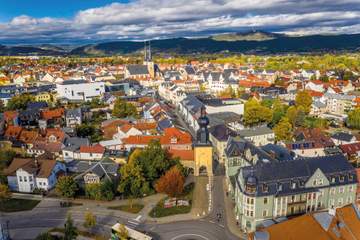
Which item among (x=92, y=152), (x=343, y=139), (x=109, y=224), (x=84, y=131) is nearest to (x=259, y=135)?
(x=343, y=139)

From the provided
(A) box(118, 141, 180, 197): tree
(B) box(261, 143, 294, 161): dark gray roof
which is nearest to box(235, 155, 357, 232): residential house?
(B) box(261, 143, 294, 161): dark gray roof

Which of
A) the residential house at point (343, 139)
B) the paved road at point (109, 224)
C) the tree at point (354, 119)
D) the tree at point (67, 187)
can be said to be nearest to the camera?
the paved road at point (109, 224)

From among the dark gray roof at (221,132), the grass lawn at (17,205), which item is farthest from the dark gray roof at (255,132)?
the grass lawn at (17,205)

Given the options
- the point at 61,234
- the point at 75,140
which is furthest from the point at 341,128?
the point at 61,234

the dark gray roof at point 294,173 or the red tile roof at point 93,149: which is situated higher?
the dark gray roof at point 294,173

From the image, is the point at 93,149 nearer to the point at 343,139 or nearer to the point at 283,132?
the point at 283,132

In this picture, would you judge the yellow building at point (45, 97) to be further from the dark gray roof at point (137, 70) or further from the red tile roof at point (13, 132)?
the dark gray roof at point (137, 70)
